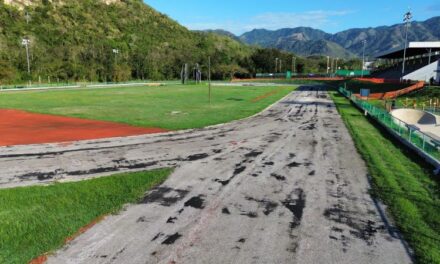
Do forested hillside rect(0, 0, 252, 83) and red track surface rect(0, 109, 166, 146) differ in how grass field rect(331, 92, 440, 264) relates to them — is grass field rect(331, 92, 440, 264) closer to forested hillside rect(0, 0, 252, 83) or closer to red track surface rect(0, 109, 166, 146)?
red track surface rect(0, 109, 166, 146)

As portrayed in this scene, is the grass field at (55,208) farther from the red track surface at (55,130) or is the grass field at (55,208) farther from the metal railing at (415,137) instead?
the metal railing at (415,137)

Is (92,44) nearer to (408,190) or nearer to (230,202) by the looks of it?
(230,202)

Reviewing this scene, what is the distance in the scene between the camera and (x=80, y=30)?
137500 millimetres

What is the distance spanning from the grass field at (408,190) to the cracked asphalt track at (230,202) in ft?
1.41

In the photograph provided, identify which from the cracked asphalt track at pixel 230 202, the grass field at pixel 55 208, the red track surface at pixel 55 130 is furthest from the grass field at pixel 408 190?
the red track surface at pixel 55 130

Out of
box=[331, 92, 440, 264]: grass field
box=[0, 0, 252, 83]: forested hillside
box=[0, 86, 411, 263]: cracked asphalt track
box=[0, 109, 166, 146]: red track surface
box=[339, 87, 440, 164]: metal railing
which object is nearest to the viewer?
box=[0, 86, 411, 263]: cracked asphalt track

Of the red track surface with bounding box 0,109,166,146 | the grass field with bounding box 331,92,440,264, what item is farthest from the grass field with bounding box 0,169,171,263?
the red track surface with bounding box 0,109,166,146

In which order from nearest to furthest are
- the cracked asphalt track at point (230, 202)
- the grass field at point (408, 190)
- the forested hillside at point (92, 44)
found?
the cracked asphalt track at point (230, 202) < the grass field at point (408, 190) < the forested hillside at point (92, 44)

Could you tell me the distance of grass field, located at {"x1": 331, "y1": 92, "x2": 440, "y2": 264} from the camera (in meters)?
8.70

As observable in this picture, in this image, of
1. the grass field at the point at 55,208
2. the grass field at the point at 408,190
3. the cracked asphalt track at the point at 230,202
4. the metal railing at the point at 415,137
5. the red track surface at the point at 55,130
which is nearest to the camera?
the cracked asphalt track at the point at 230,202

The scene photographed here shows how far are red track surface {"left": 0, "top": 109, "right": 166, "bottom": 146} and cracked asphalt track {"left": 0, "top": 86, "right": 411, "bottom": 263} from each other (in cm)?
227

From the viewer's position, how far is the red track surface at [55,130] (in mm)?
22203

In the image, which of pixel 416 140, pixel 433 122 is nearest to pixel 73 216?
pixel 416 140

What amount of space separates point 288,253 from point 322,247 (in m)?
0.90
